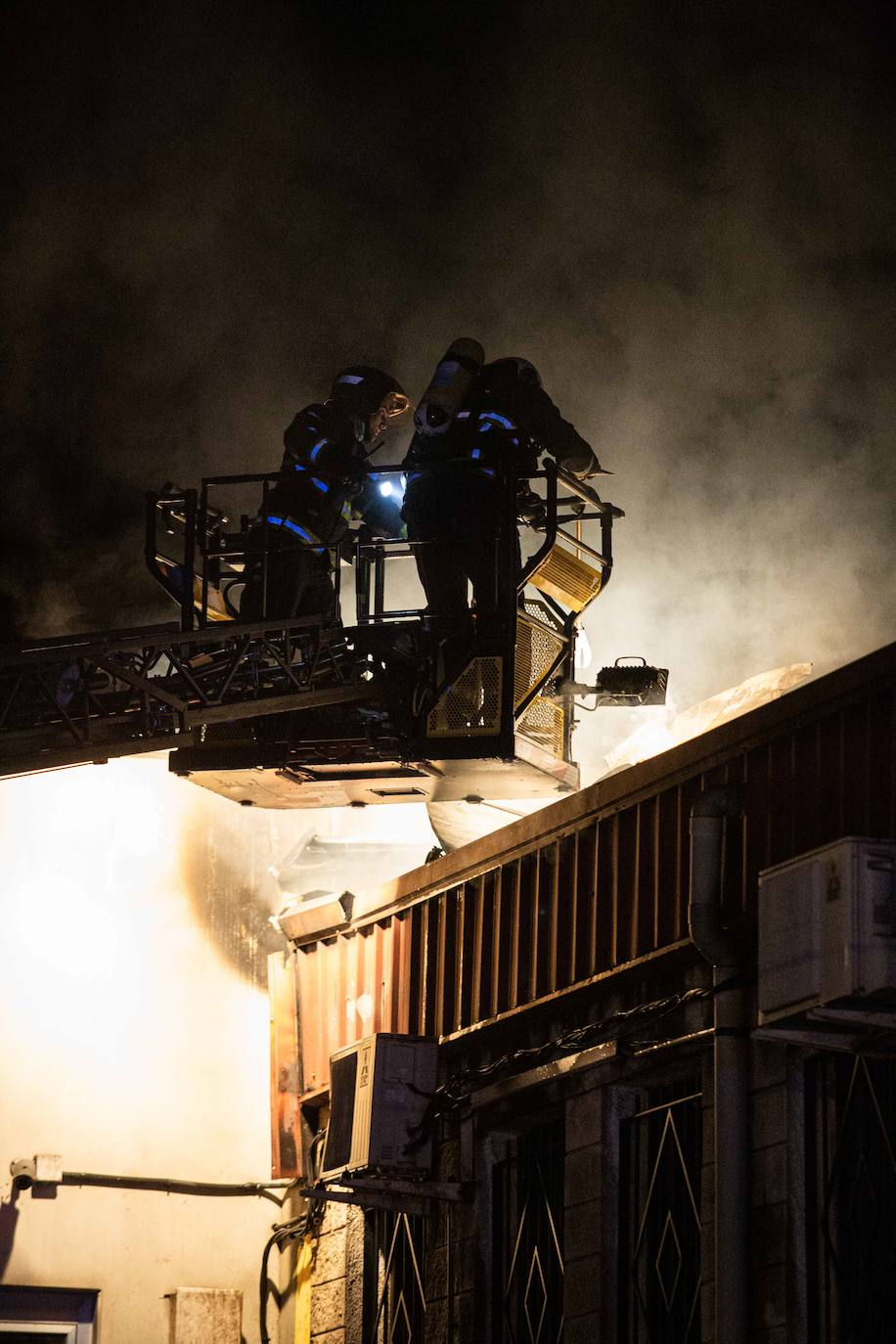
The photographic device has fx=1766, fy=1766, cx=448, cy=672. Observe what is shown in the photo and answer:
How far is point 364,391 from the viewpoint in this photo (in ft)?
41.3

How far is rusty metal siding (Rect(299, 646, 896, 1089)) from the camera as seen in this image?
923 centimetres

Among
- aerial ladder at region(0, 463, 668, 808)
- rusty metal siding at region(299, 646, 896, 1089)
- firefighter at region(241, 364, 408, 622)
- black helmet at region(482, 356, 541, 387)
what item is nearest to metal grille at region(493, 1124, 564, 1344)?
rusty metal siding at region(299, 646, 896, 1089)

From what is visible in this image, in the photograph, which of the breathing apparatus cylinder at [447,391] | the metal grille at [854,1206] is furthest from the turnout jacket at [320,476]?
the metal grille at [854,1206]

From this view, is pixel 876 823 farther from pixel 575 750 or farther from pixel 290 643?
pixel 575 750

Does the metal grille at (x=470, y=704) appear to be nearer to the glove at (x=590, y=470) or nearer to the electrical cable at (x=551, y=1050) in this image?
the glove at (x=590, y=470)

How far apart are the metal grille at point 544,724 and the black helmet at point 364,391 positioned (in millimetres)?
2413

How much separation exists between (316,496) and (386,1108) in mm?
4278

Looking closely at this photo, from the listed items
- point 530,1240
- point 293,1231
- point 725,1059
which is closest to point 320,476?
point 725,1059

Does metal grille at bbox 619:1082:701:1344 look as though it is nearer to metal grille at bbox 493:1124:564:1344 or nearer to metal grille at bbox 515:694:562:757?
metal grille at bbox 493:1124:564:1344

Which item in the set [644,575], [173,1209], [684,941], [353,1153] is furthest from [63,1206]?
[644,575]

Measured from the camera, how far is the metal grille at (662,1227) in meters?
10.1

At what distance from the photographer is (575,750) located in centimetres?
1859

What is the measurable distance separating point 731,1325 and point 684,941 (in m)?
2.21

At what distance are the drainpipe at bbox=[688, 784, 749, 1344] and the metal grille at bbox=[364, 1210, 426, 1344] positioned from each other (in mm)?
4020
